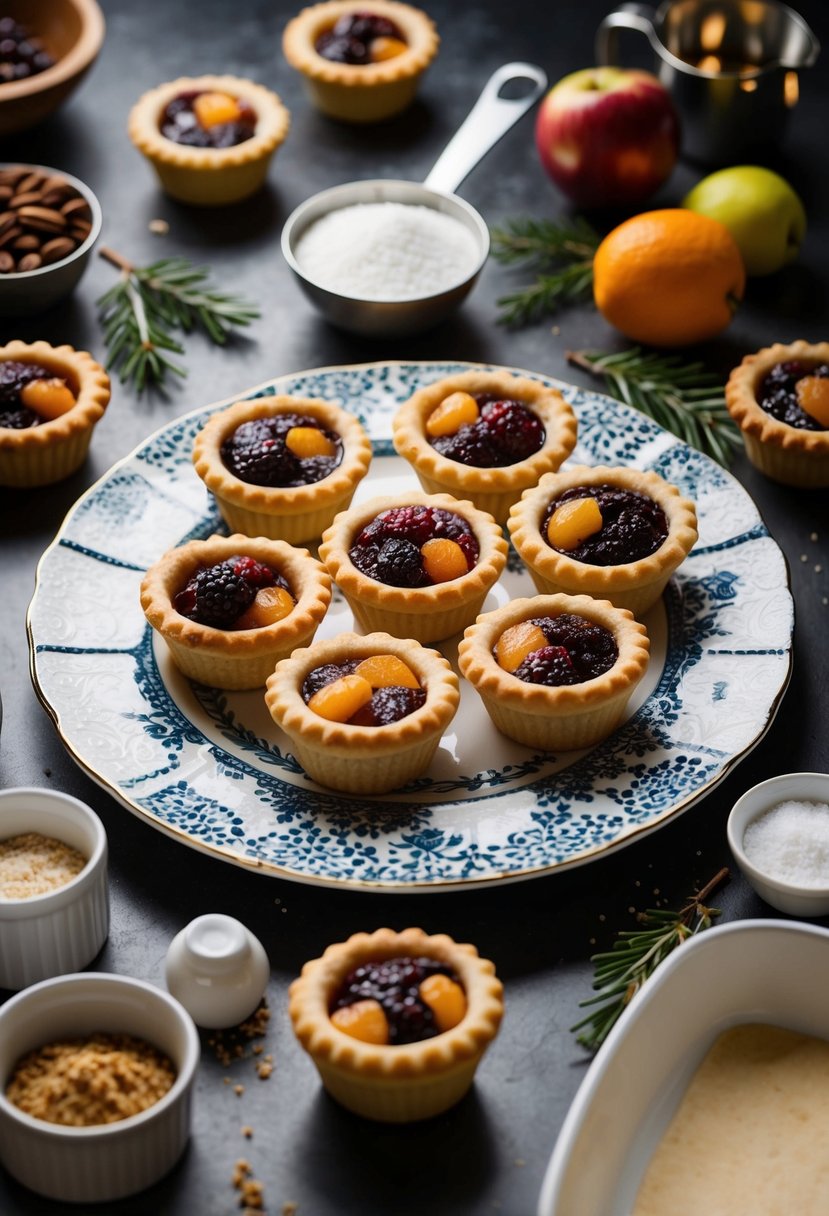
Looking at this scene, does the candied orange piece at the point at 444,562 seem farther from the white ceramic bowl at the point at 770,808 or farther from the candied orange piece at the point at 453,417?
the white ceramic bowl at the point at 770,808

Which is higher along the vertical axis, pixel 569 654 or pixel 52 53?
pixel 52 53

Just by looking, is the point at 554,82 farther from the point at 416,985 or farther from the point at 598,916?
the point at 416,985

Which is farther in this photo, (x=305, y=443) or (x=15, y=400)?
(x=15, y=400)

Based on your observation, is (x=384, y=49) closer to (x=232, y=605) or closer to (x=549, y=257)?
(x=549, y=257)

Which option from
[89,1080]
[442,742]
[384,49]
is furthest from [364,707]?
[384,49]

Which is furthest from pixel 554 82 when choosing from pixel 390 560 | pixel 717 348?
pixel 390 560

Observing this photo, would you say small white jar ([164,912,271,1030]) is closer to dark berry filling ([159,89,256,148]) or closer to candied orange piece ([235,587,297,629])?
candied orange piece ([235,587,297,629])

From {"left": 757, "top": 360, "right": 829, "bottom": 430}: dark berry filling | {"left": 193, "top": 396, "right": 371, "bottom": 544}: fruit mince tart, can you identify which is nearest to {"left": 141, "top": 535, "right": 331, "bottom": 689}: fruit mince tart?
{"left": 193, "top": 396, "right": 371, "bottom": 544}: fruit mince tart
